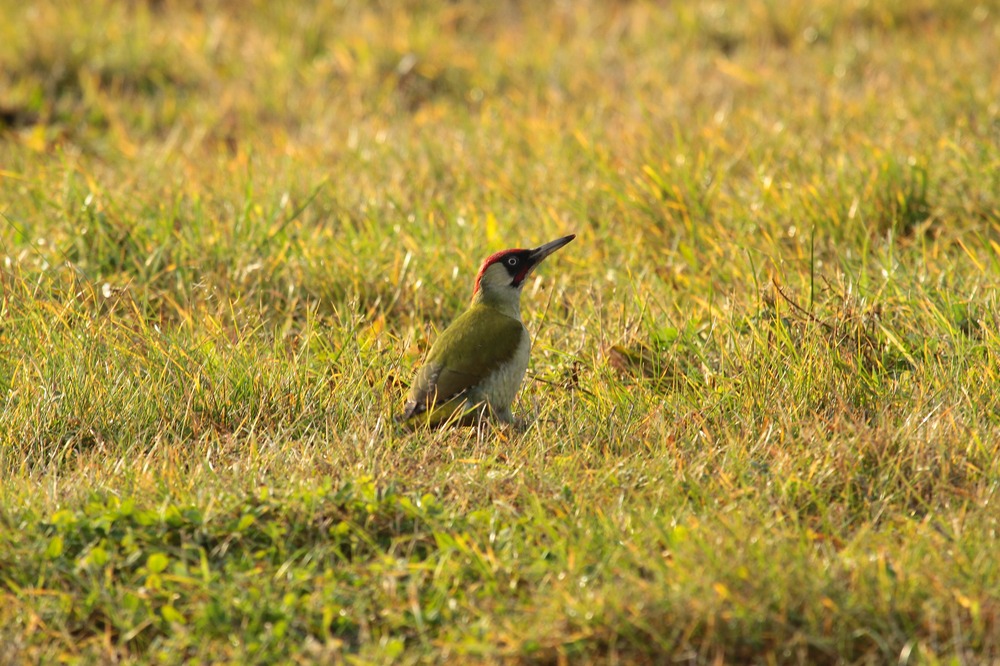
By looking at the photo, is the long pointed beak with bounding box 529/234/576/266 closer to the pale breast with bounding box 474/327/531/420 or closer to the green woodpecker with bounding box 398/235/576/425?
the green woodpecker with bounding box 398/235/576/425

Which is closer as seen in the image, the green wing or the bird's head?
the green wing

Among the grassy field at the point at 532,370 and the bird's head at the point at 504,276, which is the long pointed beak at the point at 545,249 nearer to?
the bird's head at the point at 504,276

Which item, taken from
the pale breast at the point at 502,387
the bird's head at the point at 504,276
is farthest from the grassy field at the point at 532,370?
the bird's head at the point at 504,276

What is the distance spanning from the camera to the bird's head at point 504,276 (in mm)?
4334

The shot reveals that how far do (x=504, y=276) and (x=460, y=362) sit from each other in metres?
0.49

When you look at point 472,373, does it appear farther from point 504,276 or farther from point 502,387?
point 504,276

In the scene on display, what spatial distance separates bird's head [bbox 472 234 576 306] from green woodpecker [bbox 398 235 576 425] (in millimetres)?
185

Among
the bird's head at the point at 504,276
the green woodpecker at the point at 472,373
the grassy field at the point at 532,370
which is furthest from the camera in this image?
the bird's head at the point at 504,276

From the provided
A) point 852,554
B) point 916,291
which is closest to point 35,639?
point 852,554

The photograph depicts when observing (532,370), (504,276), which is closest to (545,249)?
(504,276)

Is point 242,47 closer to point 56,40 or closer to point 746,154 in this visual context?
point 56,40

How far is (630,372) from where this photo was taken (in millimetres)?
4191

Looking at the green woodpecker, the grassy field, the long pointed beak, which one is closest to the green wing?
the green woodpecker

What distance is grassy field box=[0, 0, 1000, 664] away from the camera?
2887mm
